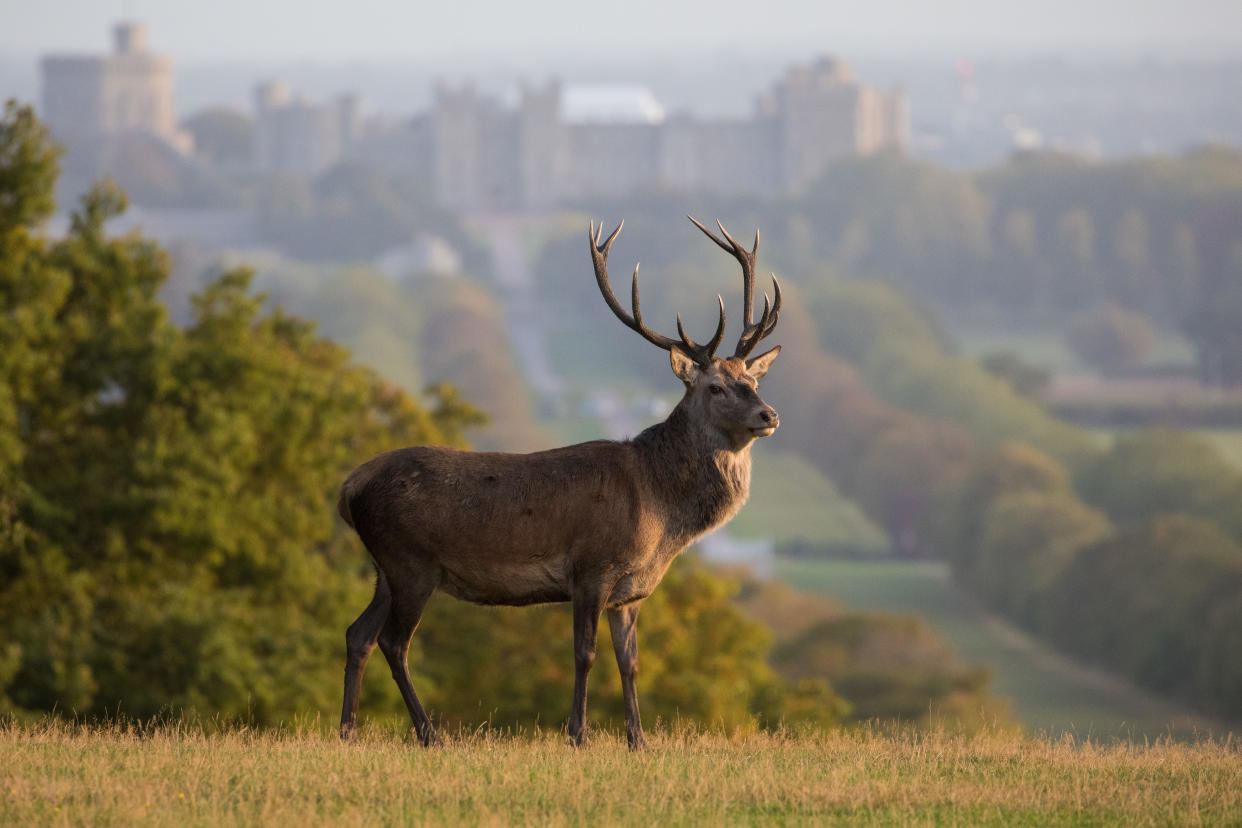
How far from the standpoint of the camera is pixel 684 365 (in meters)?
13.8

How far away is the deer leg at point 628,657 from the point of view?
44.6 feet

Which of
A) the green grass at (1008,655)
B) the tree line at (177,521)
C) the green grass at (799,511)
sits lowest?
the green grass at (1008,655)

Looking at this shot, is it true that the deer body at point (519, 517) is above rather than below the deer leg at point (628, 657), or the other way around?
above

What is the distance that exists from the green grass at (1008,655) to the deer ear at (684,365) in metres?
48.8

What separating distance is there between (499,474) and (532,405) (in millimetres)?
161197

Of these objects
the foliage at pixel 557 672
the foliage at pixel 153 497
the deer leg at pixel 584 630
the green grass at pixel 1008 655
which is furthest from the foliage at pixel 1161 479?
the deer leg at pixel 584 630

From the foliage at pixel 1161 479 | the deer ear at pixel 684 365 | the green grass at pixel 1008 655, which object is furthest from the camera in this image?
the foliage at pixel 1161 479

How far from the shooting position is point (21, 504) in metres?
32.9

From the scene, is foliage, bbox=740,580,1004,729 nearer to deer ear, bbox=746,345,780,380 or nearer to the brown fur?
deer ear, bbox=746,345,780,380

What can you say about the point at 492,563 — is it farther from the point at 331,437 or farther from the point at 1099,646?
the point at 1099,646

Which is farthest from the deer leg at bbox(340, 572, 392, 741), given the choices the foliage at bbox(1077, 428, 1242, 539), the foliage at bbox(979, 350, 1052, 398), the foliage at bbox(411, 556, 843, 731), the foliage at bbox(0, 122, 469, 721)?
the foliage at bbox(979, 350, 1052, 398)

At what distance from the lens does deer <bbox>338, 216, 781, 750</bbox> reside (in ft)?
43.4

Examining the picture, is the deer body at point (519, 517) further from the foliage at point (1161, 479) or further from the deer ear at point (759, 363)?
the foliage at point (1161, 479)

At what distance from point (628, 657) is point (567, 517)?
44.9 inches
